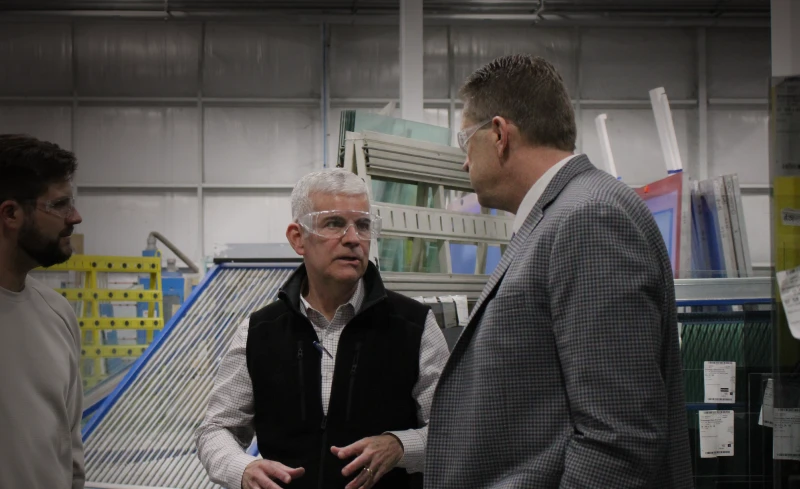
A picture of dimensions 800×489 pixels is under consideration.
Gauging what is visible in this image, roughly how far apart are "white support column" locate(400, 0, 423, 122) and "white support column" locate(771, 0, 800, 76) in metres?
2.13

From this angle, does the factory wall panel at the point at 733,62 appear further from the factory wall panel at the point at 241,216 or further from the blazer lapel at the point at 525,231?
the blazer lapel at the point at 525,231

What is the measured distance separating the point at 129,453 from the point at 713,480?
2.02 metres

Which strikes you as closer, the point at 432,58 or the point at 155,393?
the point at 155,393

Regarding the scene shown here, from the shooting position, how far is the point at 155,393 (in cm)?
303

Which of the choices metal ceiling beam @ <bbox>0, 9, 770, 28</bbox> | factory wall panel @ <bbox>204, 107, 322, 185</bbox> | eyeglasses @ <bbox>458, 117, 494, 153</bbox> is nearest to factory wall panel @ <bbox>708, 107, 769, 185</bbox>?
metal ceiling beam @ <bbox>0, 9, 770, 28</bbox>

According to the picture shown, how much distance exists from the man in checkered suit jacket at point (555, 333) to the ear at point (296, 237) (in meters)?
0.72

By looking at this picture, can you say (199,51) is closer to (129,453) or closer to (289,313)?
(129,453)

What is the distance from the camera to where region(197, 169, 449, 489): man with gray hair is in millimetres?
1804

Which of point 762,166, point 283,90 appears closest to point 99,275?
point 283,90

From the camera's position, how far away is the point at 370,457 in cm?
Result: 172

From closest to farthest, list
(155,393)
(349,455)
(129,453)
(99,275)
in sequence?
1. (349,455)
2. (129,453)
3. (155,393)
4. (99,275)

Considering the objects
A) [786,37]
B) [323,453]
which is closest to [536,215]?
[323,453]

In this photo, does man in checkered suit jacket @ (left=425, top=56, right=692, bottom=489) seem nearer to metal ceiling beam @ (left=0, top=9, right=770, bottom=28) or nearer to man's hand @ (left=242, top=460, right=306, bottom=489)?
man's hand @ (left=242, top=460, right=306, bottom=489)

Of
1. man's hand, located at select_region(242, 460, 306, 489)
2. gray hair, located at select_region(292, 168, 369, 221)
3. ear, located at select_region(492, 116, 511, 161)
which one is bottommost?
man's hand, located at select_region(242, 460, 306, 489)
